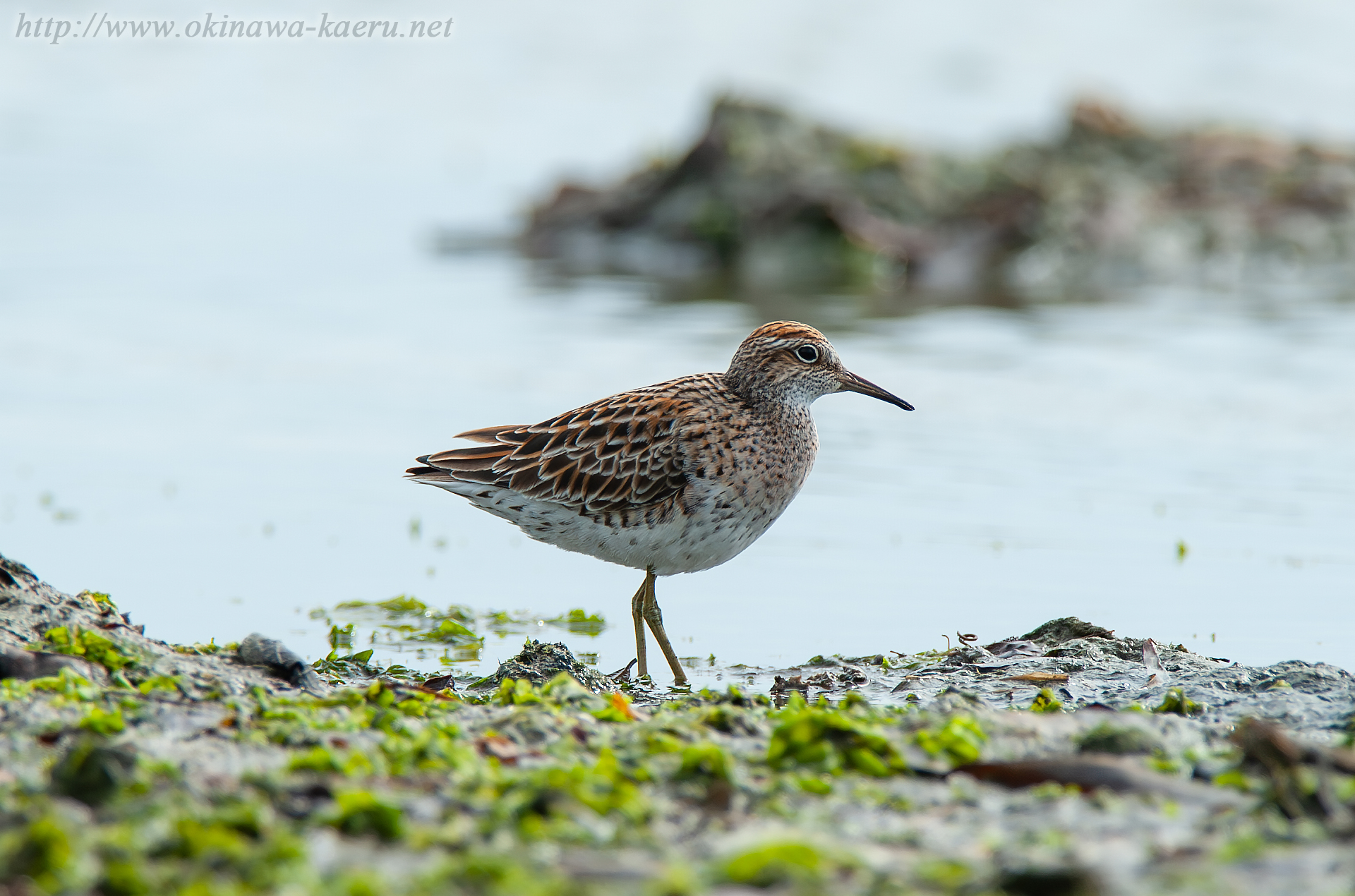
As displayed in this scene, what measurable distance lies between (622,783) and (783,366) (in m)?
3.62

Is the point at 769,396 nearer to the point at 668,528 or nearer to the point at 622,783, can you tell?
the point at 668,528

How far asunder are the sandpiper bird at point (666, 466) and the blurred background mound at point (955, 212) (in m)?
10.2

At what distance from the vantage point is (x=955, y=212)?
20.0 m

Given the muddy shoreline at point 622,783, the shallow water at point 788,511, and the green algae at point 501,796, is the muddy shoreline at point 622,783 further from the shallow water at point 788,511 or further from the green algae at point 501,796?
the shallow water at point 788,511

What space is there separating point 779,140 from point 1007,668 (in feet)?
51.0

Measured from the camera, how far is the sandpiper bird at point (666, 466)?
23.6ft

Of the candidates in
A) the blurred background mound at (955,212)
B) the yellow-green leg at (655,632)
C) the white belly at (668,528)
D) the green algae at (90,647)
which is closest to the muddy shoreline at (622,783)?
the green algae at (90,647)

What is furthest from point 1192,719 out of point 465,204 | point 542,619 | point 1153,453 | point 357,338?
point 465,204

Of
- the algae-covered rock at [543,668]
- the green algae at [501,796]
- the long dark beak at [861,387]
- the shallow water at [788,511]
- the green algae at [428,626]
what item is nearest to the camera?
the green algae at [501,796]

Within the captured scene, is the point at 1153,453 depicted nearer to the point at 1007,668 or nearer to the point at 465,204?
the point at 1007,668

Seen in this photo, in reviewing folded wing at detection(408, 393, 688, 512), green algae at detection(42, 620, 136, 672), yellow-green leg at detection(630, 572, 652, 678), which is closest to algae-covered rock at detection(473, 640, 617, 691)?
yellow-green leg at detection(630, 572, 652, 678)

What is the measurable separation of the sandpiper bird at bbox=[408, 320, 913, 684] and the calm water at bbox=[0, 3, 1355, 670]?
1.99 feet

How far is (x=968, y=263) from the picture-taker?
19125 mm

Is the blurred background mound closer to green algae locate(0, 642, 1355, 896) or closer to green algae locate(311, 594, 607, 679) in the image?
green algae locate(311, 594, 607, 679)
